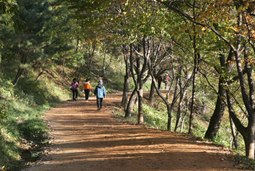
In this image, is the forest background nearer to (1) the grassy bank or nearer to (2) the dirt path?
(1) the grassy bank

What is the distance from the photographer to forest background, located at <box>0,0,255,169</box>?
38.1 feet

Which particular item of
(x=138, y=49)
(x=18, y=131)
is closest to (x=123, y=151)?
(x=18, y=131)

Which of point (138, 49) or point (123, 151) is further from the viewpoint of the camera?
point (138, 49)

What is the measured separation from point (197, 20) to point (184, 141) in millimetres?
4284

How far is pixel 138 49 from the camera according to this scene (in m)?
23.2

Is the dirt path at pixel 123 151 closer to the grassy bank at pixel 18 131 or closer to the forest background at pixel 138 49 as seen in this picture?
the grassy bank at pixel 18 131

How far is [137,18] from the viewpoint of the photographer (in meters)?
16.5

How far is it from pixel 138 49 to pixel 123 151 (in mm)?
11772

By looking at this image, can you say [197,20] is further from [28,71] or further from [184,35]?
[28,71]

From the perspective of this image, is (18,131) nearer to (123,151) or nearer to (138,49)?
(123,151)

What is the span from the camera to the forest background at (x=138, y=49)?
38.1 ft

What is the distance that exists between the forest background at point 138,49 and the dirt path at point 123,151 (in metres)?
0.87

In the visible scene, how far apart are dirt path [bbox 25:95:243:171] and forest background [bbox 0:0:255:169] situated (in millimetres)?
868

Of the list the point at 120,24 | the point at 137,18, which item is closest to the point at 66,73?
the point at 120,24
